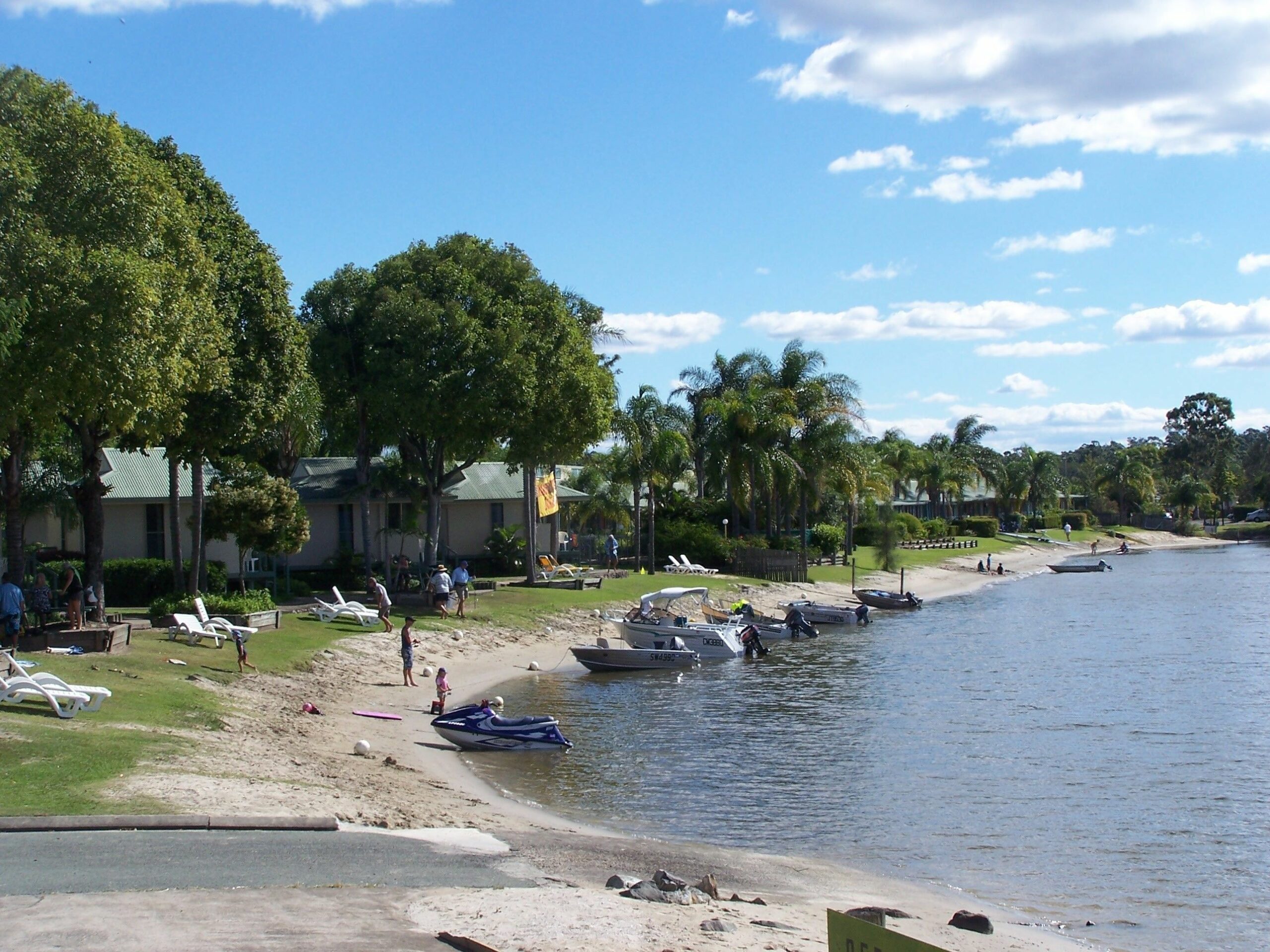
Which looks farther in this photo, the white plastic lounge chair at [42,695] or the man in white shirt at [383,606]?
the man in white shirt at [383,606]

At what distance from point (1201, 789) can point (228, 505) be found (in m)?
24.0

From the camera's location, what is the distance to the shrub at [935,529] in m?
97.7

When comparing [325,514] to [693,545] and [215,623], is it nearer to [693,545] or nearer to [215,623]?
[215,623]

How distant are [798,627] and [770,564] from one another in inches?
587

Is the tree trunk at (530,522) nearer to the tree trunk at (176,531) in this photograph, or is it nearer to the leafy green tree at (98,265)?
the tree trunk at (176,531)

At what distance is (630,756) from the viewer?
23250 mm

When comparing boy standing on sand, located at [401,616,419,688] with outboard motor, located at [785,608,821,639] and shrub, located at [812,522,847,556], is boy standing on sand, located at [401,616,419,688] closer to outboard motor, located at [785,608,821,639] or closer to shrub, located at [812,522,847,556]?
outboard motor, located at [785,608,821,639]

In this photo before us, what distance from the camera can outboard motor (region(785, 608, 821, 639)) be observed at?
4566cm

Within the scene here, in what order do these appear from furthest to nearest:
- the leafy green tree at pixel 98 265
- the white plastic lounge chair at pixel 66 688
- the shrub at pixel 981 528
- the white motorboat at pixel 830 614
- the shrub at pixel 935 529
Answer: the shrub at pixel 981 528, the shrub at pixel 935 529, the white motorboat at pixel 830 614, the leafy green tree at pixel 98 265, the white plastic lounge chair at pixel 66 688

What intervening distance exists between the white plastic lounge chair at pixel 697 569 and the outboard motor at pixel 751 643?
16699 millimetres

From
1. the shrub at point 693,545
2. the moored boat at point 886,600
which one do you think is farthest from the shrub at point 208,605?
the moored boat at point 886,600

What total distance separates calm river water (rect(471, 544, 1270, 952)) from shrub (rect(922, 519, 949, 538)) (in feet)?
180

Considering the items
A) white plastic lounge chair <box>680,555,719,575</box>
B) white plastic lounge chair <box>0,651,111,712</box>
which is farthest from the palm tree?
white plastic lounge chair <box>0,651,111,712</box>

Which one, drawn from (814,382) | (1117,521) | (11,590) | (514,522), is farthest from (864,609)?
(1117,521)
